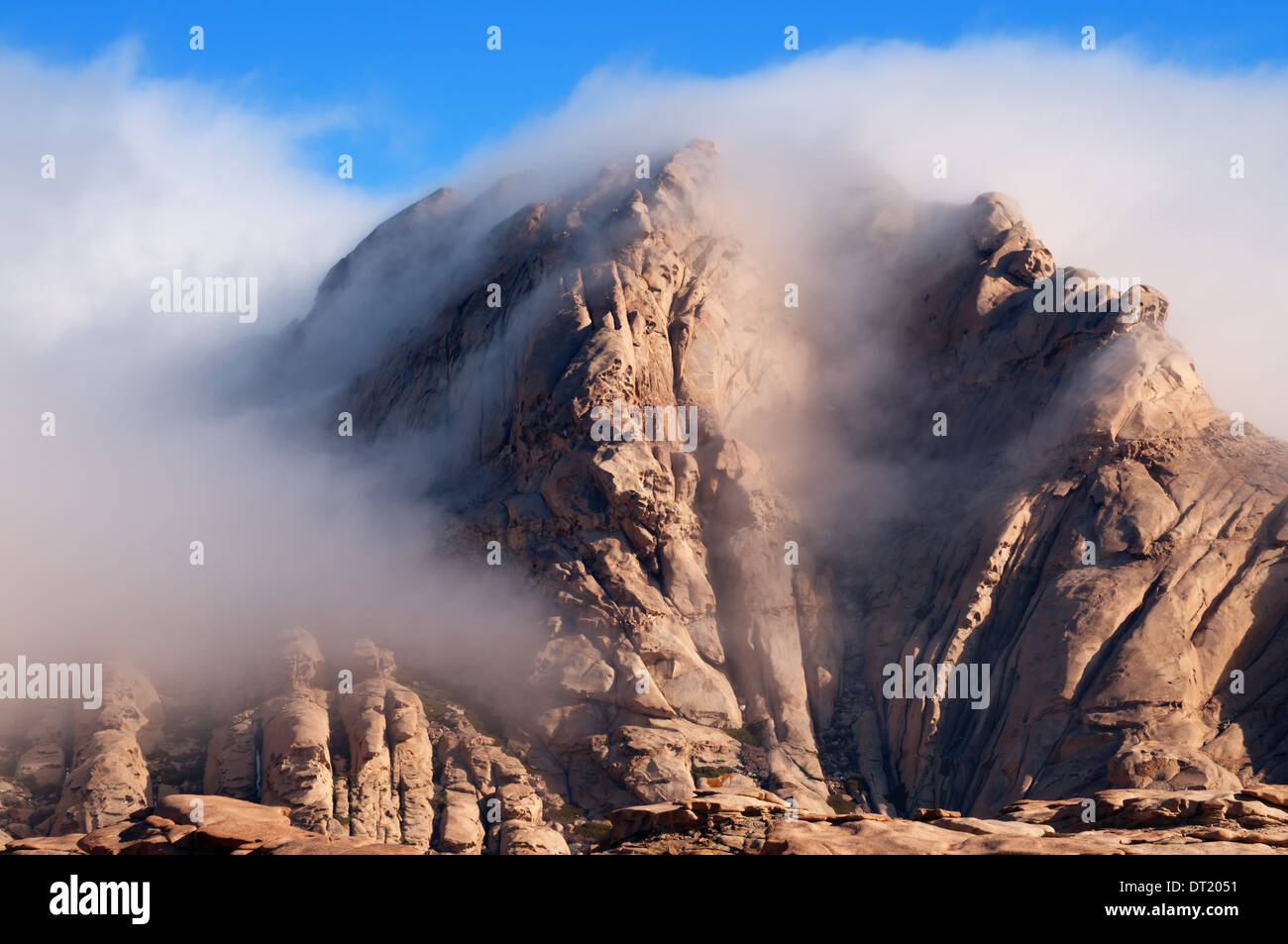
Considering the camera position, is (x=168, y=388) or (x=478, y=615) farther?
(x=168, y=388)

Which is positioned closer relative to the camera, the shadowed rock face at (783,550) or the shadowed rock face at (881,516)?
the shadowed rock face at (783,550)

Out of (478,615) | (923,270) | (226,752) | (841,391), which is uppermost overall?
(923,270)

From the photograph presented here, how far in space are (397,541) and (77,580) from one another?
24413 mm

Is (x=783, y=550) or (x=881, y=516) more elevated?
(x=881, y=516)

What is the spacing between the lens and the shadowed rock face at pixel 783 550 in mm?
83125

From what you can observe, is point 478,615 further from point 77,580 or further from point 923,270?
point 923,270

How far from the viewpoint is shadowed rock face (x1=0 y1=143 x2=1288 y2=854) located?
3273 inches

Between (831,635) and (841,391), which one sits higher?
(841,391)

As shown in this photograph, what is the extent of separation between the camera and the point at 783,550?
104625 millimetres

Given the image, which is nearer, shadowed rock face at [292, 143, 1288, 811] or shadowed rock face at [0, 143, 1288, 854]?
shadowed rock face at [0, 143, 1288, 854]

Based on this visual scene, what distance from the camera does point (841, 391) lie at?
386ft

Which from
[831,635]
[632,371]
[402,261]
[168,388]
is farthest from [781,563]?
[168,388]

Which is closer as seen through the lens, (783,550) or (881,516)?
(783,550)
